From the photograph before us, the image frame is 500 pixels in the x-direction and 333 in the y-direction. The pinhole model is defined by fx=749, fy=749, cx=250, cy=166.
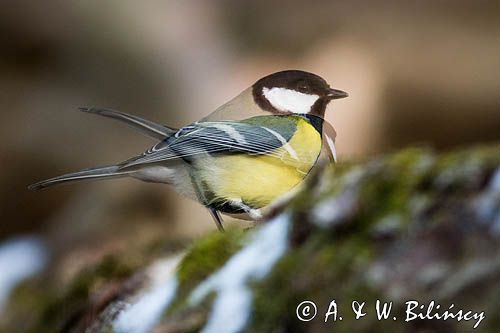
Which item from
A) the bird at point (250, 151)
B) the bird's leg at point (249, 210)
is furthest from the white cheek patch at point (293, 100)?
the bird's leg at point (249, 210)

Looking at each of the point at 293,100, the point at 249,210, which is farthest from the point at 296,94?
the point at 249,210

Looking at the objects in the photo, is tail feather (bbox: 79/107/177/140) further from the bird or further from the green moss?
the green moss

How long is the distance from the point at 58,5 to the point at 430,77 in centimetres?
77

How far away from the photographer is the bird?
0.69 m

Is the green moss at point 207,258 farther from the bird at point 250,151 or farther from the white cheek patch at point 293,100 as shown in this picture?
the white cheek patch at point 293,100

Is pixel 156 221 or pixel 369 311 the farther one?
pixel 156 221

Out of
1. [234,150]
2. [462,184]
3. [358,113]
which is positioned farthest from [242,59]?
[462,184]

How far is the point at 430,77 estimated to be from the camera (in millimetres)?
1044

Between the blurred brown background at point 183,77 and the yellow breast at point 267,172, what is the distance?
83 millimetres

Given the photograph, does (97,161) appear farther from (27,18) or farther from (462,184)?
(462,184)

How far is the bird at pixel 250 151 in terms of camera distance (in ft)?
2.28

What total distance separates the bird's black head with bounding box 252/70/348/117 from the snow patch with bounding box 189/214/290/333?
0.11 meters

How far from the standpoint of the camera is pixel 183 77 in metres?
1.21

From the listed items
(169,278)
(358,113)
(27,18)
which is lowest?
(169,278)
